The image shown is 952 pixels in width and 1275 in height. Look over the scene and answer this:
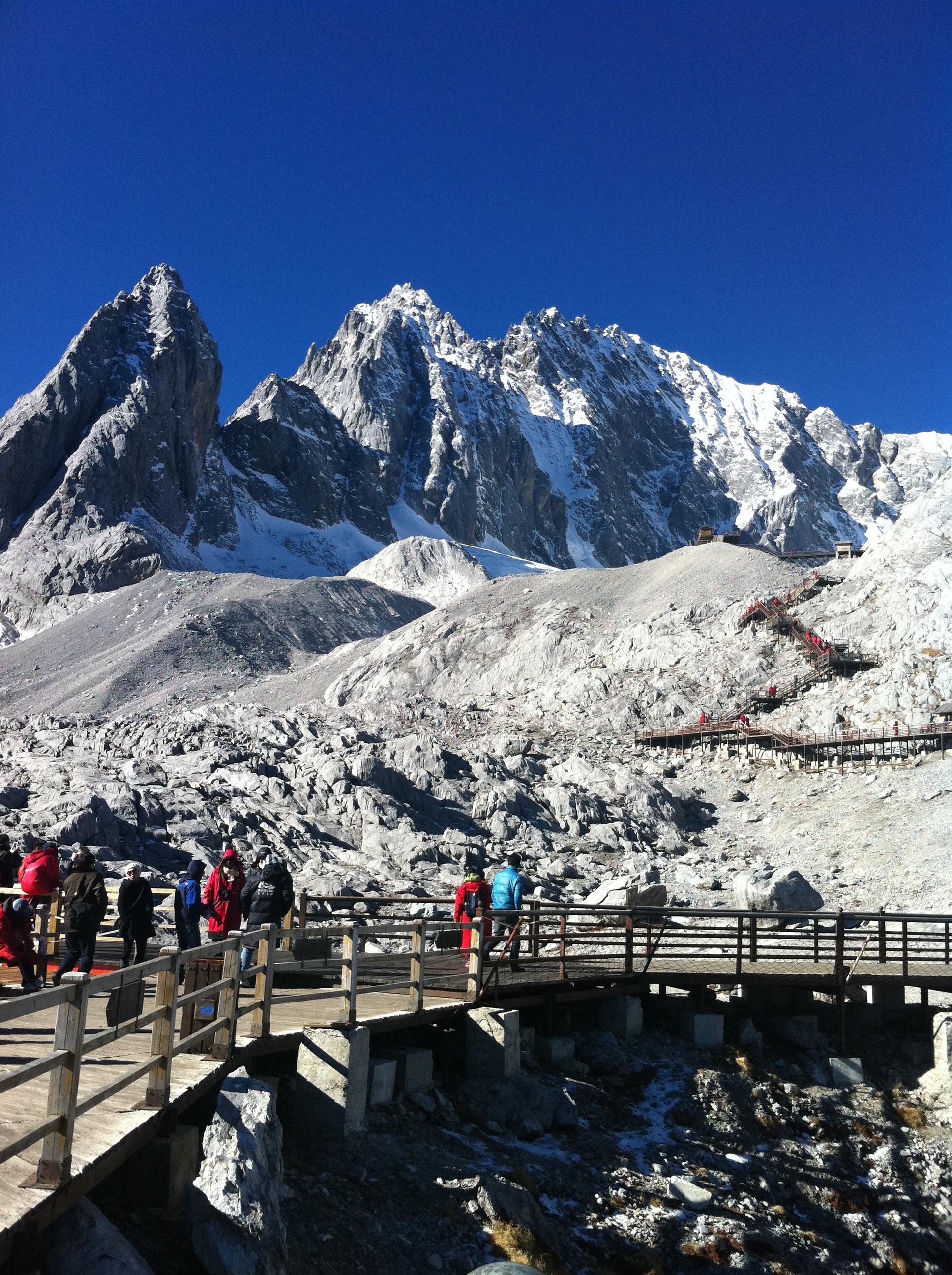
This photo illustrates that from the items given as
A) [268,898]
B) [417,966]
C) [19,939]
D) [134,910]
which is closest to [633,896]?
[417,966]

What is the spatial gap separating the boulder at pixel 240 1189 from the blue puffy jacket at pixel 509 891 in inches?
296

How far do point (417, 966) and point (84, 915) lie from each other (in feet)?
11.0

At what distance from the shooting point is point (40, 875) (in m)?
11.8

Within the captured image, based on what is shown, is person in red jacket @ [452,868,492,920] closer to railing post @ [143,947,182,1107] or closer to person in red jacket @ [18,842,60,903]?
person in red jacket @ [18,842,60,903]

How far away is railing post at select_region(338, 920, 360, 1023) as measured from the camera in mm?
9508

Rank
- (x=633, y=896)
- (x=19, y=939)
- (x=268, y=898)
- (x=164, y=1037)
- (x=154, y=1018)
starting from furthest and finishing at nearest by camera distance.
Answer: (x=633, y=896)
(x=268, y=898)
(x=19, y=939)
(x=154, y=1018)
(x=164, y=1037)

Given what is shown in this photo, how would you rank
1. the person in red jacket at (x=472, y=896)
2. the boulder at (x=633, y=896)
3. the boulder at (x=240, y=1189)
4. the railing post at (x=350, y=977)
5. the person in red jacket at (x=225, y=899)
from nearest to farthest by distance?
the boulder at (x=240, y=1189) → the railing post at (x=350, y=977) → the person in red jacket at (x=225, y=899) → the person in red jacket at (x=472, y=896) → the boulder at (x=633, y=896)

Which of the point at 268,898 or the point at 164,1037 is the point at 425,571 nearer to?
the point at 268,898

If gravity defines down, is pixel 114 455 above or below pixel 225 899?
above

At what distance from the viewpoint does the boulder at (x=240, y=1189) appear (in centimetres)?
613

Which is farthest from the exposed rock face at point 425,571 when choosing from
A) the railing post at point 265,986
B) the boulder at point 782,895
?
the railing post at point 265,986

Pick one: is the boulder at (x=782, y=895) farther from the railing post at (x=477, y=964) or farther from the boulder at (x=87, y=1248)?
the boulder at (x=87, y=1248)

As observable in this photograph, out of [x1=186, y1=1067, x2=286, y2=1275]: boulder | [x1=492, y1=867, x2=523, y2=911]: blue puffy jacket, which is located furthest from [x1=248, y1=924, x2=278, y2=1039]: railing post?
[x1=492, y1=867, x2=523, y2=911]: blue puffy jacket

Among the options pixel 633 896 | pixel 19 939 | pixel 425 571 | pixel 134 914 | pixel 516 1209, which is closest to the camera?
pixel 516 1209
